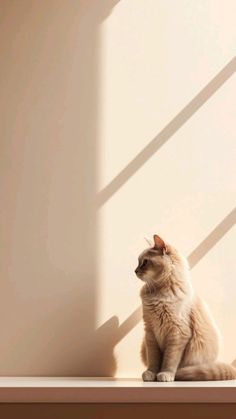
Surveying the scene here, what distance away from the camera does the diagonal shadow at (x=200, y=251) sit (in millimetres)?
2250

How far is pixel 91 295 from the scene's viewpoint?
227 cm

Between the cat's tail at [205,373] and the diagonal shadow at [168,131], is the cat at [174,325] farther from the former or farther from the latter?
the diagonal shadow at [168,131]

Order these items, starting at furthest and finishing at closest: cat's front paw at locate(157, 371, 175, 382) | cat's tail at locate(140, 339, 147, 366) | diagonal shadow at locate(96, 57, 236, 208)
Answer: diagonal shadow at locate(96, 57, 236, 208)
cat's tail at locate(140, 339, 147, 366)
cat's front paw at locate(157, 371, 175, 382)

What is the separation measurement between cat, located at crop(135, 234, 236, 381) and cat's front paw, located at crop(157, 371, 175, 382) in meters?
0.02

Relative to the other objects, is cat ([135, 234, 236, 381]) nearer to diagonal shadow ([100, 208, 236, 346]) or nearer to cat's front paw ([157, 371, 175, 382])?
cat's front paw ([157, 371, 175, 382])

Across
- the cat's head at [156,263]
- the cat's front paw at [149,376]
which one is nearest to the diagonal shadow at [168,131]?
the cat's head at [156,263]

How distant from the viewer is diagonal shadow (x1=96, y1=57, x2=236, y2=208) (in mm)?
2352

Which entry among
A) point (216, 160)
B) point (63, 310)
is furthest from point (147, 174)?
point (63, 310)

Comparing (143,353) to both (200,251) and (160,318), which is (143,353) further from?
(200,251)

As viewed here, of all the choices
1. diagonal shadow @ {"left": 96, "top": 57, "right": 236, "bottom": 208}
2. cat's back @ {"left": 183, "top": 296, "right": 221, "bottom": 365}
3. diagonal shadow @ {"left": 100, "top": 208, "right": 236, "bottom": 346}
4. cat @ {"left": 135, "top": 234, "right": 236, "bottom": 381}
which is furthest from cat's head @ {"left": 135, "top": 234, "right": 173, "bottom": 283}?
diagonal shadow @ {"left": 96, "top": 57, "right": 236, "bottom": 208}

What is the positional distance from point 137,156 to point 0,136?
21.2 inches

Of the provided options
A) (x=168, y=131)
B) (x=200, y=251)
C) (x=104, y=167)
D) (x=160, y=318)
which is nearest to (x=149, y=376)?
(x=160, y=318)

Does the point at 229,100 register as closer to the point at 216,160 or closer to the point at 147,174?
the point at 216,160

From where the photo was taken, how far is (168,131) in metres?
2.40
